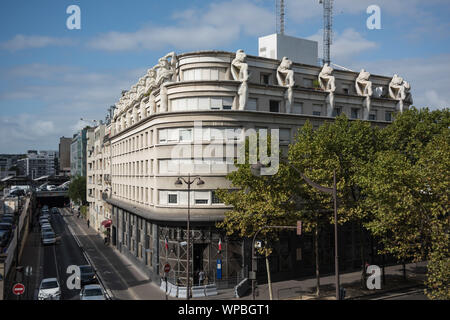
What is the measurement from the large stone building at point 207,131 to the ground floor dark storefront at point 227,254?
0.08 meters

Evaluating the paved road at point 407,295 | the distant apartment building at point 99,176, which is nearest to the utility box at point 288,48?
the paved road at point 407,295

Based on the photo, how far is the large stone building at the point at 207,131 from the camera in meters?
33.7

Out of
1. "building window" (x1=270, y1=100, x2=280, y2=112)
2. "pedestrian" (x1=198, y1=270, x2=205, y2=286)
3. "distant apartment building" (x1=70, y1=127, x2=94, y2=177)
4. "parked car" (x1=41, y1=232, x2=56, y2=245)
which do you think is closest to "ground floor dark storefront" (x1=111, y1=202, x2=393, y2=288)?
"pedestrian" (x1=198, y1=270, x2=205, y2=286)

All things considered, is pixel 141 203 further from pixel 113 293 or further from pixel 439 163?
pixel 439 163

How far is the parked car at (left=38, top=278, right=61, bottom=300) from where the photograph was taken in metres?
29.5

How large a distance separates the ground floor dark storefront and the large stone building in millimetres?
83

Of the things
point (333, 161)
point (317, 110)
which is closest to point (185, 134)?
point (333, 161)

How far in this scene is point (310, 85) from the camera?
41.7 meters

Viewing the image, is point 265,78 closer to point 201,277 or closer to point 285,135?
point 285,135

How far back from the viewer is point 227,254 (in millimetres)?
33406
